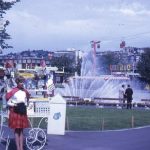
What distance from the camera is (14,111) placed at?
12.0 metres

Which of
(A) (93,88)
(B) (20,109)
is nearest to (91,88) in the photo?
(A) (93,88)

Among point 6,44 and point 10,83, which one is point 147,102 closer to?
point 6,44

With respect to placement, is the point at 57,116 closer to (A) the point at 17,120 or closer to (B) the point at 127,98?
(A) the point at 17,120

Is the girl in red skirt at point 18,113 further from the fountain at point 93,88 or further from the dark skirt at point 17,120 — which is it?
the fountain at point 93,88

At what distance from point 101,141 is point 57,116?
168cm

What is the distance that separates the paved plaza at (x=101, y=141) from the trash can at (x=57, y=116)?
31 cm

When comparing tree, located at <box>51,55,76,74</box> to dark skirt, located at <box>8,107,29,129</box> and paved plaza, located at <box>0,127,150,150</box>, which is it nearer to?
paved plaza, located at <box>0,127,150,150</box>

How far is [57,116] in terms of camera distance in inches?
619

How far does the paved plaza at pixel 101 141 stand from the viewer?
13.7 metres

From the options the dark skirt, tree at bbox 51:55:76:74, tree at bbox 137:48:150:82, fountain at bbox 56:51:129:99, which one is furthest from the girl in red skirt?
tree at bbox 51:55:76:74

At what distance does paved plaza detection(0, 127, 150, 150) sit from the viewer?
1366 centimetres

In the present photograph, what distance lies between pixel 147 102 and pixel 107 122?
61.0ft

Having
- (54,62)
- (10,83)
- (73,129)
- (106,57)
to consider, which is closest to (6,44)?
(73,129)

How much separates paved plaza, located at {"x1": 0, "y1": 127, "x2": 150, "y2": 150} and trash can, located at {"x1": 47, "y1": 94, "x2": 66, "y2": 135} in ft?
1.02
